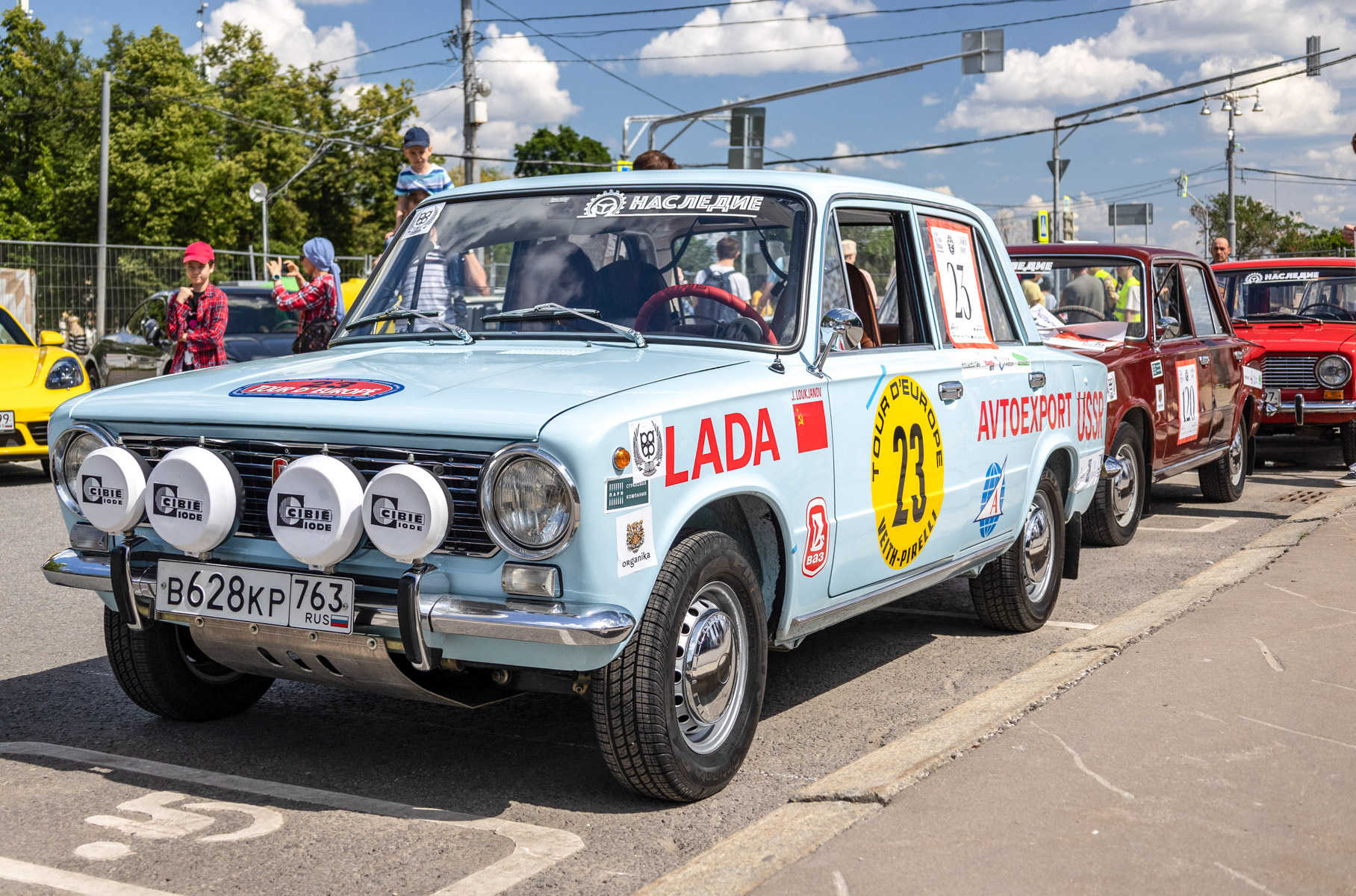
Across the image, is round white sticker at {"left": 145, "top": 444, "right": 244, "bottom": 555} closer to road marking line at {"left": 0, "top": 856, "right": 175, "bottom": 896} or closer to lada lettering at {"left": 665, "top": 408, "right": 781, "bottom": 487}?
road marking line at {"left": 0, "top": 856, "right": 175, "bottom": 896}

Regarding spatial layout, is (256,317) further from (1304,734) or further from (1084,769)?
(1304,734)

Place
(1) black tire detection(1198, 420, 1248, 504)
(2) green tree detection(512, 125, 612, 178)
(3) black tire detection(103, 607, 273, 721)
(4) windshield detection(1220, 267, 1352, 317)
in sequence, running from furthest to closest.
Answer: (2) green tree detection(512, 125, 612, 178) → (4) windshield detection(1220, 267, 1352, 317) → (1) black tire detection(1198, 420, 1248, 504) → (3) black tire detection(103, 607, 273, 721)

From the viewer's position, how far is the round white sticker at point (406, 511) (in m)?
3.49

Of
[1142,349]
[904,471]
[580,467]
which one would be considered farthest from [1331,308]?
[580,467]

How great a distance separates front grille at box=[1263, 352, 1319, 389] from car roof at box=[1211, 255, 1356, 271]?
1208 millimetres

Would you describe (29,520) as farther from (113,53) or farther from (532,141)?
(532,141)

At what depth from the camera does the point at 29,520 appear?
9.61 metres

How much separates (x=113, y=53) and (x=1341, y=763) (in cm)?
6203

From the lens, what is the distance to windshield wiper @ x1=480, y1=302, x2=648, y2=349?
447cm

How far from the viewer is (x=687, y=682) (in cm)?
385

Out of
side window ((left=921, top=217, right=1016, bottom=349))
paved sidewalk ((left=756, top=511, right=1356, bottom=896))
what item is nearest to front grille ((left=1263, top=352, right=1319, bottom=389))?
paved sidewalk ((left=756, top=511, right=1356, bottom=896))

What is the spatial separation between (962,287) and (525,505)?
2819 mm

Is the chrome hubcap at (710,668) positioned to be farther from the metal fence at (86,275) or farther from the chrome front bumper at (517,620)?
the metal fence at (86,275)

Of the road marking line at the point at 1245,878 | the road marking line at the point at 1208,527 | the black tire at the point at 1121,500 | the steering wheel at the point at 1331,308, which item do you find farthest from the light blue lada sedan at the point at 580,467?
the steering wheel at the point at 1331,308
